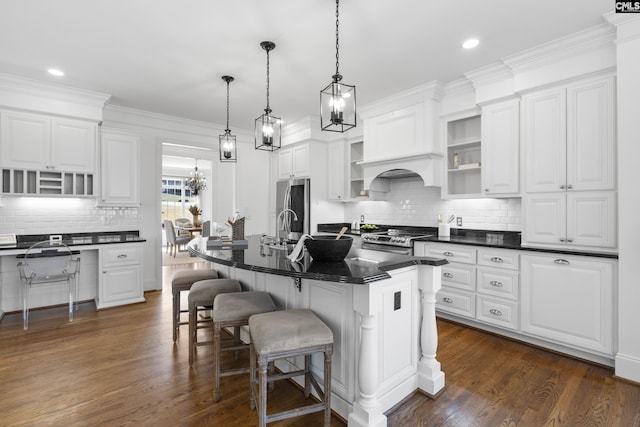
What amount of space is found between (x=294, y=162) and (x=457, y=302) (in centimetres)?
351

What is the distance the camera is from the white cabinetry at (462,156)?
3.91 metres

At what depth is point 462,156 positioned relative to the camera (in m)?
4.06

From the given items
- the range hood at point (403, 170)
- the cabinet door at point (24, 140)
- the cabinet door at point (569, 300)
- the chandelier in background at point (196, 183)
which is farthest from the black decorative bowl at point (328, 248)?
the chandelier in background at point (196, 183)

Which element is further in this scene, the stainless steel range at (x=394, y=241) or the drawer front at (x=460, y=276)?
the stainless steel range at (x=394, y=241)

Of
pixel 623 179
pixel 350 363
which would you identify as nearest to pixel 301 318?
pixel 350 363

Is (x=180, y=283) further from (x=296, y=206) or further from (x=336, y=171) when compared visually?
(x=336, y=171)

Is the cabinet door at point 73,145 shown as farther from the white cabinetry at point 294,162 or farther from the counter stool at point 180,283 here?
the white cabinetry at point 294,162

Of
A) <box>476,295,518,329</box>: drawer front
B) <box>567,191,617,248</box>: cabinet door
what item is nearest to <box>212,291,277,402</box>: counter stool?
<box>476,295,518,329</box>: drawer front

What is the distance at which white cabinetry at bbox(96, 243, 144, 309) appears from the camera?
4.08 metres

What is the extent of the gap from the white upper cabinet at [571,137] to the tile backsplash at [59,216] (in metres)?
5.31

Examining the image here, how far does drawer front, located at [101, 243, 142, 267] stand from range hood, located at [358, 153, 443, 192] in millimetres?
3397

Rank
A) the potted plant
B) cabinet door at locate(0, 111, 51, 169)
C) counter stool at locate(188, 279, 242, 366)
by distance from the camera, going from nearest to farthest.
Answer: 1. counter stool at locate(188, 279, 242, 366)
2. cabinet door at locate(0, 111, 51, 169)
3. the potted plant

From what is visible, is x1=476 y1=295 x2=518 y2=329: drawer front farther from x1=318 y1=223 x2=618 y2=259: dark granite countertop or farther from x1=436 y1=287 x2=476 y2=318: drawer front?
x1=318 y1=223 x2=618 y2=259: dark granite countertop

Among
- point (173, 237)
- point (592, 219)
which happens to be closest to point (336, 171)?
point (592, 219)
